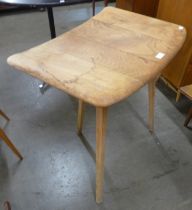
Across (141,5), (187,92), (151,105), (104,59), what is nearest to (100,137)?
(104,59)

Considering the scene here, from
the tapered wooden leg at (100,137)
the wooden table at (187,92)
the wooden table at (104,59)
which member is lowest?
the wooden table at (187,92)

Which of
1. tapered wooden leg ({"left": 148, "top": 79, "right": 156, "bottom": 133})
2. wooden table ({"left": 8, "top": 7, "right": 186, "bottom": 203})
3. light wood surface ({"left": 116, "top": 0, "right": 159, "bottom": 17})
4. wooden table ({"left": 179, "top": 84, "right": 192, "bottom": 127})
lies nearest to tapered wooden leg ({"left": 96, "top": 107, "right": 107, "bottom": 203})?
wooden table ({"left": 8, "top": 7, "right": 186, "bottom": 203})

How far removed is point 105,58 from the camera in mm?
733

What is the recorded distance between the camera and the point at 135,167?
130 centimetres

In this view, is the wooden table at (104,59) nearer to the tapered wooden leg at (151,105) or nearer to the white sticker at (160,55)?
the white sticker at (160,55)

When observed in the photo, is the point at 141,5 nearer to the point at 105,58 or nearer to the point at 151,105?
the point at 151,105

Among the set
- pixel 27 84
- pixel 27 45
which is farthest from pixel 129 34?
pixel 27 45

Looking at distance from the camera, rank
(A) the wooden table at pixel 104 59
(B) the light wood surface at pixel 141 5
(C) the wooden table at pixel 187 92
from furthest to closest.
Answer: (B) the light wood surface at pixel 141 5, (C) the wooden table at pixel 187 92, (A) the wooden table at pixel 104 59

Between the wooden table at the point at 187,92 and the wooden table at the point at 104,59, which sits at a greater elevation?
the wooden table at the point at 104,59

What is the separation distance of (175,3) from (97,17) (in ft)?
2.47

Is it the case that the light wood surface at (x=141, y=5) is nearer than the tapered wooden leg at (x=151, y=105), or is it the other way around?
the tapered wooden leg at (x=151, y=105)

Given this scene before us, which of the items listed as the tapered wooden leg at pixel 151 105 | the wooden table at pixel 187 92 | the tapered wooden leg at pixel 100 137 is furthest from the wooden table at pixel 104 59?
the wooden table at pixel 187 92

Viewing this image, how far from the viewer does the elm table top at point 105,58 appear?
0.63 m

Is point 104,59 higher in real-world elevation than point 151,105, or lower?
higher
